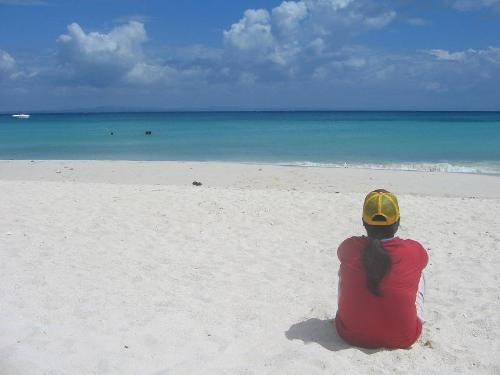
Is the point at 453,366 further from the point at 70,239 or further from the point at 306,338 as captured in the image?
the point at 70,239

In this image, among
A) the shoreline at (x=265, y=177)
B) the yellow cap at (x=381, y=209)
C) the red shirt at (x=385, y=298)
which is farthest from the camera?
the shoreline at (x=265, y=177)

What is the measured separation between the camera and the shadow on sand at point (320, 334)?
385 cm

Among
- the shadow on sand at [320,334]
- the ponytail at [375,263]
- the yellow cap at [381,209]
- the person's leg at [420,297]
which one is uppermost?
the yellow cap at [381,209]

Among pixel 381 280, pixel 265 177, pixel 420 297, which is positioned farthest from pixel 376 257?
pixel 265 177

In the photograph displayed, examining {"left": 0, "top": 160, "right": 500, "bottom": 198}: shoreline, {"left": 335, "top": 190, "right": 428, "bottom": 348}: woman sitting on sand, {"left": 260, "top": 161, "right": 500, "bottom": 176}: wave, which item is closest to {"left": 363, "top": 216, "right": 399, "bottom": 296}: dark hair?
{"left": 335, "top": 190, "right": 428, "bottom": 348}: woman sitting on sand

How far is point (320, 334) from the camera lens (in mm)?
4094

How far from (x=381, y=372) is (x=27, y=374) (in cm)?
233

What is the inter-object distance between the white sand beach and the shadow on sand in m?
0.02

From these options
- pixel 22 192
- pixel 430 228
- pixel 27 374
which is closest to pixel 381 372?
pixel 27 374

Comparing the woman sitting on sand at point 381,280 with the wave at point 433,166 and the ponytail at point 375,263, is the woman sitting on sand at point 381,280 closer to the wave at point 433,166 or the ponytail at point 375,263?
the ponytail at point 375,263

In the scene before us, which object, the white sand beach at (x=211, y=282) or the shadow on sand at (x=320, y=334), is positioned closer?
the white sand beach at (x=211, y=282)

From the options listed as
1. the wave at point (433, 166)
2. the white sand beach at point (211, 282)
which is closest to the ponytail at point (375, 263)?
the white sand beach at point (211, 282)

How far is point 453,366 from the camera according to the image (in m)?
3.62

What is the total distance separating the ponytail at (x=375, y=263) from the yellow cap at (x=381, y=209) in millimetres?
145
